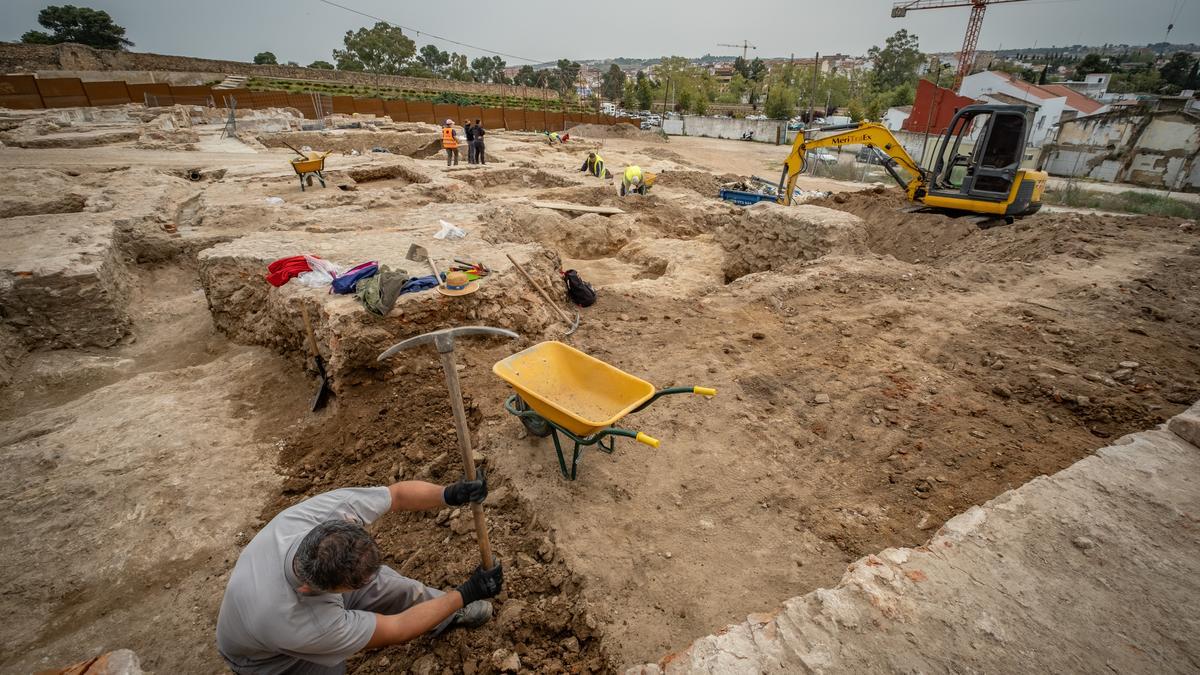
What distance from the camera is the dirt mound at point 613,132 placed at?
107ft

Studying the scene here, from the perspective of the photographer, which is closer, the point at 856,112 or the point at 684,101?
the point at 856,112

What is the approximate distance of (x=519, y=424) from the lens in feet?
13.2

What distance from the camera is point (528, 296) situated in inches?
219

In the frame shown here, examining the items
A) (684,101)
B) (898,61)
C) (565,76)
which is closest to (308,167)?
(565,76)

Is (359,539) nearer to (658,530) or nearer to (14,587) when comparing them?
(658,530)

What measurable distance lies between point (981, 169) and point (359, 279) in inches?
412

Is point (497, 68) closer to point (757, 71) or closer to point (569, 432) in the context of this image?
point (757, 71)

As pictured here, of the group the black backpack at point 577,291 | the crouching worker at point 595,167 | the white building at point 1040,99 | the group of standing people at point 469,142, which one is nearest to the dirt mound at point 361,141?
the group of standing people at point 469,142

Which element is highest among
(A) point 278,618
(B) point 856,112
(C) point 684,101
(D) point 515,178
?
(C) point 684,101

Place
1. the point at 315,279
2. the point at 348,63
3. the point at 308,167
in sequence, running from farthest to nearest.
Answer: the point at 348,63 < the point at 308,167 < the point at 315,279

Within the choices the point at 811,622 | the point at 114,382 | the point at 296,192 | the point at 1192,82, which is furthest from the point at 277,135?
the point at 1192,82

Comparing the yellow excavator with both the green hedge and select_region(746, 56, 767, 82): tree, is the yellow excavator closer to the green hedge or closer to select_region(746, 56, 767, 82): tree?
the green hedge

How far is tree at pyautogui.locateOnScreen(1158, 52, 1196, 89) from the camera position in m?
48.5

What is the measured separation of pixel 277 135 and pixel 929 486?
22447 mm
